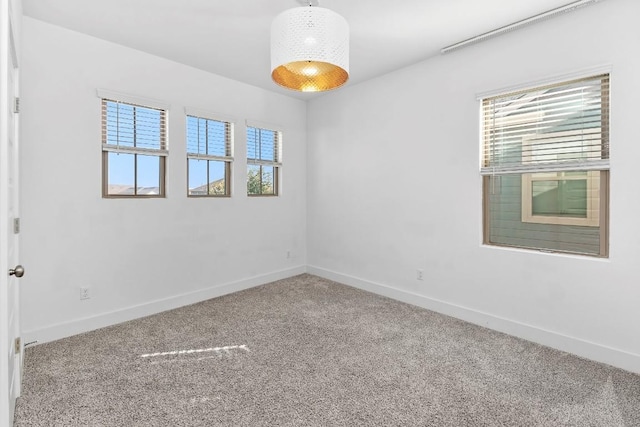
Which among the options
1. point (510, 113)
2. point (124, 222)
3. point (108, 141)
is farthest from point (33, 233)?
point (510, 113)

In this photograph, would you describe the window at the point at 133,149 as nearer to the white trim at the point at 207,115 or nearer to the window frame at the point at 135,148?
the window frame at the point at 135,148

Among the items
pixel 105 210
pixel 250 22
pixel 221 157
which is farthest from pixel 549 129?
pixel 105 210

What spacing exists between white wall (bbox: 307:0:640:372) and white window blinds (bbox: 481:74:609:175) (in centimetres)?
11

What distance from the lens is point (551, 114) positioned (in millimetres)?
2701

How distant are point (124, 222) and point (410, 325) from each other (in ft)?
9.68

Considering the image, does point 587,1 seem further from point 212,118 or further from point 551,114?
point 212,118

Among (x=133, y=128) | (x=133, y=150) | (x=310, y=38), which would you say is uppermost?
(x=310, y=38)

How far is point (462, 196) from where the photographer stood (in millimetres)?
3217

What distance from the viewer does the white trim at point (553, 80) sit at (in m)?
2.39

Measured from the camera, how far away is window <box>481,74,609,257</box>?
98.3 inches

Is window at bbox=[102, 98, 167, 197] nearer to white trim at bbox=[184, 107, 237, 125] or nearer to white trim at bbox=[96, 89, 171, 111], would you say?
white trim at bbox=[96, 89, 171, 111]

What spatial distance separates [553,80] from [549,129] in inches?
15.1

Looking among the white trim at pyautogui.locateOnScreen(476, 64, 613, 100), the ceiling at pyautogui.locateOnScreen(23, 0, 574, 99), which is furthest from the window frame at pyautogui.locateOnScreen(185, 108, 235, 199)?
the white trim at pyautogui.locateOnScreen(476, 64, 613, 100)

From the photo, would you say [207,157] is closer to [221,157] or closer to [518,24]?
[221,157]
